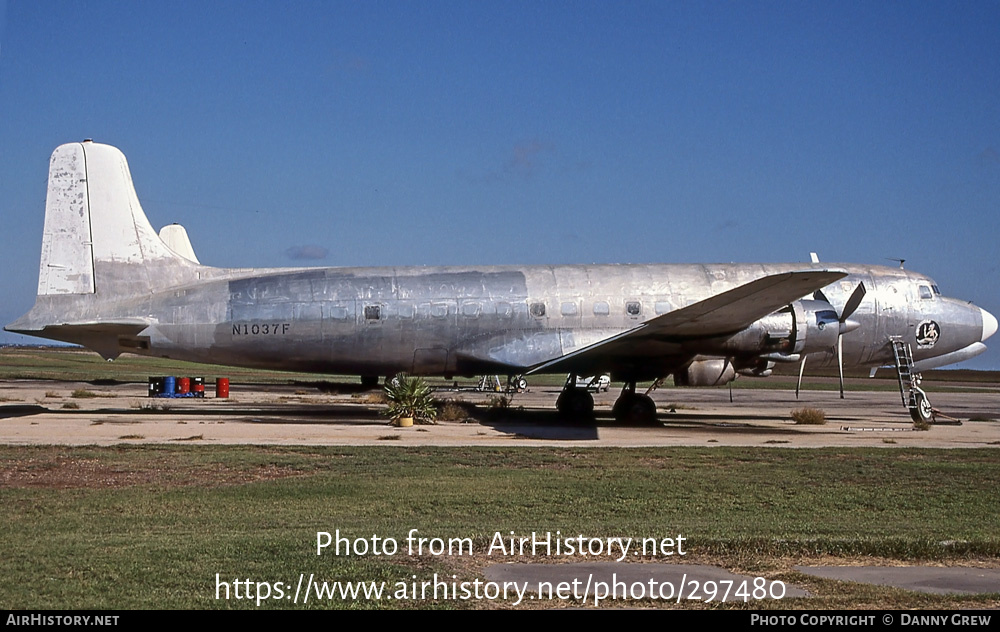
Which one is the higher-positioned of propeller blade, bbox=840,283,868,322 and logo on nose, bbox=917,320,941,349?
propeller blade, bbox=840,283,868,322

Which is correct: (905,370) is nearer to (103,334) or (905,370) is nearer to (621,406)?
(621,406)

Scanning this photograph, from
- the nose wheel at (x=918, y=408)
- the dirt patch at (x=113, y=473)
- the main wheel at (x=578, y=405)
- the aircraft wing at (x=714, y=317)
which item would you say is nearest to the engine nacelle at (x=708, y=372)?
the aircraft wing at (x=714, y=317)

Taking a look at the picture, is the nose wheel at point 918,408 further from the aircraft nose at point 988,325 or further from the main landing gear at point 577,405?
the main landing gear at point 577,405

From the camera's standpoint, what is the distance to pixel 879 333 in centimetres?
2531

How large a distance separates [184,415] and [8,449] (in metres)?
9.63

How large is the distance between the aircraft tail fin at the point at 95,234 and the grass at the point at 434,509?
8.36 meters

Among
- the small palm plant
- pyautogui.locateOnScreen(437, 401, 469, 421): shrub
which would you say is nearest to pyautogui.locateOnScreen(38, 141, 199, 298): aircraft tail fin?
the small palm plant

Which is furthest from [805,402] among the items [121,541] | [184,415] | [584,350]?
[121,541]

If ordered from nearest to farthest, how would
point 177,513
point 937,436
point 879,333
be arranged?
point 177,513, point 937,436, point 879,333

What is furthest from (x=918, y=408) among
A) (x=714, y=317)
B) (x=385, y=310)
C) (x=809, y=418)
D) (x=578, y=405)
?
(x=385, y=310)

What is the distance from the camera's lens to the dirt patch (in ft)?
44.0

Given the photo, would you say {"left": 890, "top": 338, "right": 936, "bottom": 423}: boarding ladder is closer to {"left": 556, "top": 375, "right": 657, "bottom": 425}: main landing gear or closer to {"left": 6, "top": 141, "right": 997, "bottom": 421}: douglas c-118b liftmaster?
{"left": 6, "top": 141, "right": 997, "bottom": 421}: douglas c-118b liftmaster

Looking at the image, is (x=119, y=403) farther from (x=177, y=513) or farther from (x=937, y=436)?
(x=937, y=436)

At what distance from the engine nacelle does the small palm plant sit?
22.9 feet
